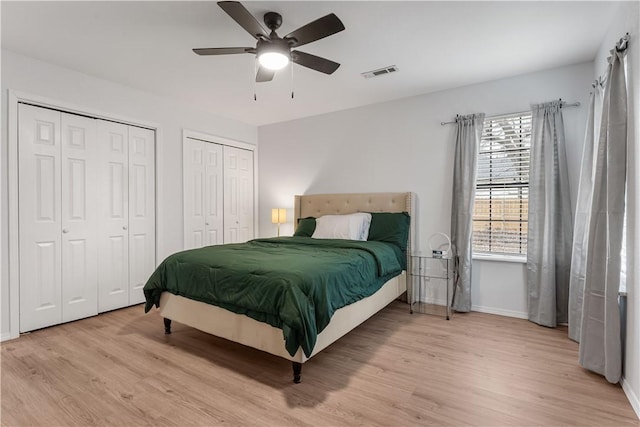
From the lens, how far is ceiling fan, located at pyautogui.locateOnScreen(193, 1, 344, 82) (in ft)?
6.28

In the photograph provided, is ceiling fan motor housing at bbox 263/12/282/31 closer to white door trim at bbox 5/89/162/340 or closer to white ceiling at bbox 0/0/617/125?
white ceiling at bbox 0/0/617/125

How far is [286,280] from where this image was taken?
209 cm

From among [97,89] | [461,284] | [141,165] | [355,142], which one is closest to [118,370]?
[141,165]

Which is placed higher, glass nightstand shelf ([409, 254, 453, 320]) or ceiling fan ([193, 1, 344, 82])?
ceiling fan ([193, 1, 344, 82])

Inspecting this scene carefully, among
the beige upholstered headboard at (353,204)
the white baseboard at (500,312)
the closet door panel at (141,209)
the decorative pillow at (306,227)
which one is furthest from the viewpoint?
the decorative pillow at (306,227)

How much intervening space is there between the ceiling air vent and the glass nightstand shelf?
204cm

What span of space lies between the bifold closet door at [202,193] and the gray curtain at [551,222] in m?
3.96

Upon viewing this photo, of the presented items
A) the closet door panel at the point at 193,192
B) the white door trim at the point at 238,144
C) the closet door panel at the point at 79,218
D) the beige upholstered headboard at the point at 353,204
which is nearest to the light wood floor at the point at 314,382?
the closet door panel at the point at 79,218

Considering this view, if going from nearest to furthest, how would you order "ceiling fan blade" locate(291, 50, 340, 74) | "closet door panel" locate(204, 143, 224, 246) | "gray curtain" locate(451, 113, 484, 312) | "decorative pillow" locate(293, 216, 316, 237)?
"ceiling fan blade" locate(291, 50, 340, 74)
"gray curtain" locate(451, 113, 484, 312)
"decorative pillow" locate(293, 216, 316, 237)
"closet door panel" locate(204, 143, 224, 246)

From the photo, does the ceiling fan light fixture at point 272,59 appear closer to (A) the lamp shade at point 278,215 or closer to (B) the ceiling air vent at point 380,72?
(B) the ceiling air vent at point 380,72

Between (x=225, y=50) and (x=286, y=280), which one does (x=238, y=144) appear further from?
(x=286, y=280)

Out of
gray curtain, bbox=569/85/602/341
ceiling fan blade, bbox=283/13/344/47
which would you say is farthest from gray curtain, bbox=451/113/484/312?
ceiling fan blade, bbox=283/13/344/47

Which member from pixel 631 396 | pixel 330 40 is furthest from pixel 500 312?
pixel 330 40

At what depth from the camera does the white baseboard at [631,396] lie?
178cm
